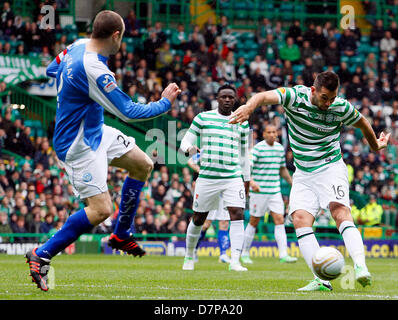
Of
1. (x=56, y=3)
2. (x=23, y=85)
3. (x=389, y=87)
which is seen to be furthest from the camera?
(x=389, y=87)

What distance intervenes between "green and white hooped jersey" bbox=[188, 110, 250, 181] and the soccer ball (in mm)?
4280

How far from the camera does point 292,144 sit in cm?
787

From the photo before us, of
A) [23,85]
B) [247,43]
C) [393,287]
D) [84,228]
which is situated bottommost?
[393,287]

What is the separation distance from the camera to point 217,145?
1110cm

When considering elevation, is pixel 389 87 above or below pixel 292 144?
above

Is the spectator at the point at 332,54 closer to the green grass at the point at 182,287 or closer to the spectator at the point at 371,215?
the spectator at the point at 371,215

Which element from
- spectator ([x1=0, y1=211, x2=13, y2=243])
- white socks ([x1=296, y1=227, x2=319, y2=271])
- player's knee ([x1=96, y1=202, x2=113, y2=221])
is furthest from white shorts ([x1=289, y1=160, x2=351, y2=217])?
spectator ([x1=0, y1=211, x2=13, y2=243])

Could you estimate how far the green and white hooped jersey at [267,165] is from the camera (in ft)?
47.4

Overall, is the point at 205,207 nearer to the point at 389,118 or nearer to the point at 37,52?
the point at 37,52

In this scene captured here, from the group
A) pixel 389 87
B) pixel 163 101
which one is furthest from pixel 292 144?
pixel 389 87

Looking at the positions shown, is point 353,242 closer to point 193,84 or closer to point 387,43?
point 193,84

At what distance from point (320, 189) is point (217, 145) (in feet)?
12.0

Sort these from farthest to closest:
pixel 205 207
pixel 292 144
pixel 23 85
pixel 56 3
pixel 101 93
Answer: pixel 56 3, pixel 23 85, pixel 205 207, pixel 292 144, pixel 101 93

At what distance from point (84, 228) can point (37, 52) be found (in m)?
15.8
